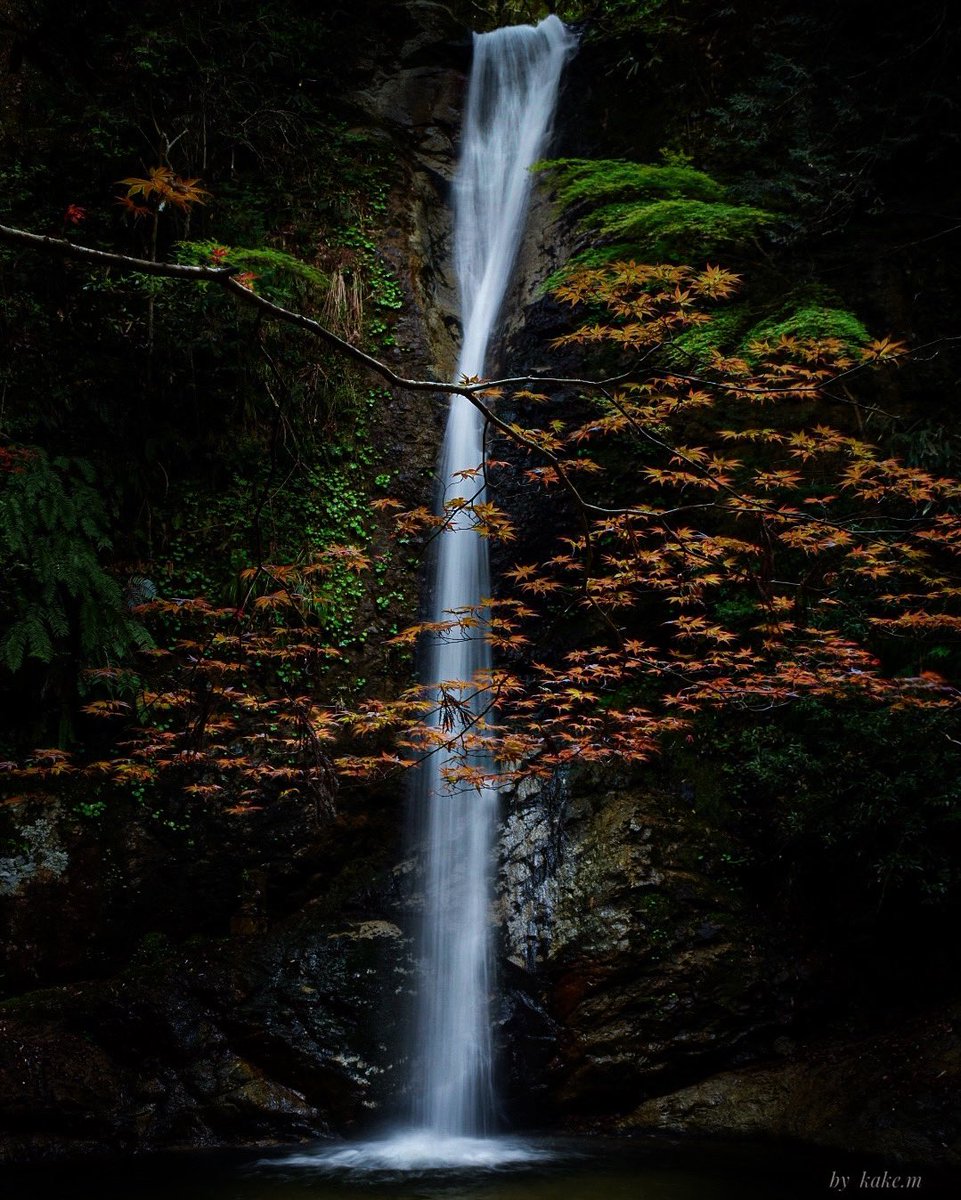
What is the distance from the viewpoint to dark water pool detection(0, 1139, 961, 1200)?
166 inches

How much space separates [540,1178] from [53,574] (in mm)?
5409

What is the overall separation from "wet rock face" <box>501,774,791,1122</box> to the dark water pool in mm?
517

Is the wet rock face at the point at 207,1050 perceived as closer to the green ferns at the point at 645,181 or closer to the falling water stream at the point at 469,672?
the falling water stream at the point at 469,672

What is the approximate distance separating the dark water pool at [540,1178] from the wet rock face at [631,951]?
517mm

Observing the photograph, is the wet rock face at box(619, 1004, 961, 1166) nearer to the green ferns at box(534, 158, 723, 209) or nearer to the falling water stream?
the falling water stream

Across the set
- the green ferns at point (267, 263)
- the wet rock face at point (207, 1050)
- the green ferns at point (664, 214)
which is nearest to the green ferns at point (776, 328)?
the green ferns at point (664, 214)

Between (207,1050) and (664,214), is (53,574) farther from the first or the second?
(664,214)

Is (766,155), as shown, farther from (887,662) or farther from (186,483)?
(186,483)

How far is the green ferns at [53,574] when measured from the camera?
5965 millimetres

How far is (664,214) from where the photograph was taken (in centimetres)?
668

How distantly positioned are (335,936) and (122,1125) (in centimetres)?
184

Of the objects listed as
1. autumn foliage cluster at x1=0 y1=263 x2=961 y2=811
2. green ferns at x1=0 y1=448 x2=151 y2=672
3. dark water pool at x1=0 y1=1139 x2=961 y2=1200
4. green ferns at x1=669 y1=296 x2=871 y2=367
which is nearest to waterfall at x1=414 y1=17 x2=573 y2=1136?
autumn foliage cluster at x1=0 y1=263 x2=961 y2=811

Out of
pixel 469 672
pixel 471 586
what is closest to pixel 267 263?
pixel 471 586

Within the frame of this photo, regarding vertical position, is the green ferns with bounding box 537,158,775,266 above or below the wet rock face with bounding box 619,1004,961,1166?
above
